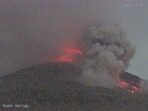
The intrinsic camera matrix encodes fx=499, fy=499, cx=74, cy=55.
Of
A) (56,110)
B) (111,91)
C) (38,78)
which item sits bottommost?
(56,110)

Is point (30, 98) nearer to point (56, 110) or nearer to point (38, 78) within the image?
point (56, 110)

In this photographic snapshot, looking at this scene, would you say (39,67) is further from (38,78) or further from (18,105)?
(18,105)

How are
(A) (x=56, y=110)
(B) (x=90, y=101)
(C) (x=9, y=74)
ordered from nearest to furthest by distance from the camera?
1. (A) (x=56, y=110)
2. (B) (x=90, y=101)
3. (C) (x=9, y=74)

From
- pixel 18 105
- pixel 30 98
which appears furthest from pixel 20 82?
pixel 18 105

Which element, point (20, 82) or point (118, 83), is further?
point (20, 82)

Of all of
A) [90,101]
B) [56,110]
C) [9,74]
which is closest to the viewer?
[56,110]

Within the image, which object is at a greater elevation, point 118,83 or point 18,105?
point 118,83
